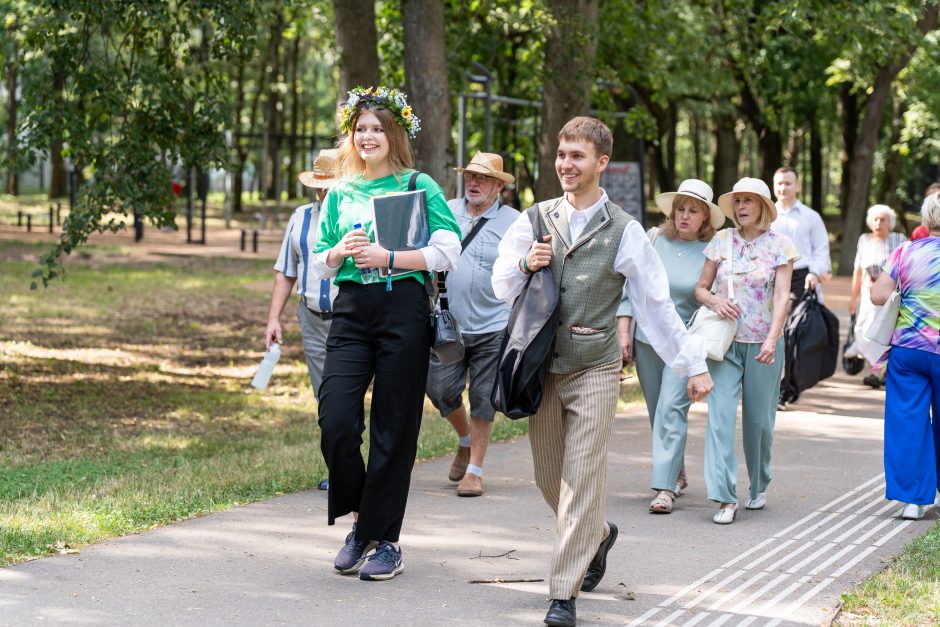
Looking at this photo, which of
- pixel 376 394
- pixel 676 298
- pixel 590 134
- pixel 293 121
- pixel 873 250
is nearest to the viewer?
pixel 590 134

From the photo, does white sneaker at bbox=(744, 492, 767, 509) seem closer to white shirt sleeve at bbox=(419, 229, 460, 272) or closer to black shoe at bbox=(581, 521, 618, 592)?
black shoe at bbox=(581, 521, 618, 592)

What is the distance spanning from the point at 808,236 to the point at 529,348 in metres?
5.91

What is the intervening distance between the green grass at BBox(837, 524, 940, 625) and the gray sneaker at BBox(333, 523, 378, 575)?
198cm

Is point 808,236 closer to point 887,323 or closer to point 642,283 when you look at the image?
point 887,323

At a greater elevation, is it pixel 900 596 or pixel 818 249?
pixel 818 249

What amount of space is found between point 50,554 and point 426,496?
2284 mm

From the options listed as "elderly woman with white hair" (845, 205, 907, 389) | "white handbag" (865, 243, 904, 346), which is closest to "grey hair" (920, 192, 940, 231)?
"white handbag" (865, 243, 904, 346)

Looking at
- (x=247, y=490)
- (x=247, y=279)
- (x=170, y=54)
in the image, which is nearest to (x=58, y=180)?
(x=247, y=279)

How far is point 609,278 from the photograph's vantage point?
16.2 feet

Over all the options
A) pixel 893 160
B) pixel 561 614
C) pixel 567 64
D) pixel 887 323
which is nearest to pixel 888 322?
pixel 887 323

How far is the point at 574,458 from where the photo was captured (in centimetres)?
488

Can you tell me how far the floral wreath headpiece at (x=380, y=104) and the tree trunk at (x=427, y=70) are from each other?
5.89 metres

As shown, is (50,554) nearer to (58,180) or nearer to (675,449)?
(675,449)

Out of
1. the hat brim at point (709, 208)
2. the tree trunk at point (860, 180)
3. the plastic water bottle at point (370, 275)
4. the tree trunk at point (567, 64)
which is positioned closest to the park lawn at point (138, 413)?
the plastic water bottle at point (370, 275)
